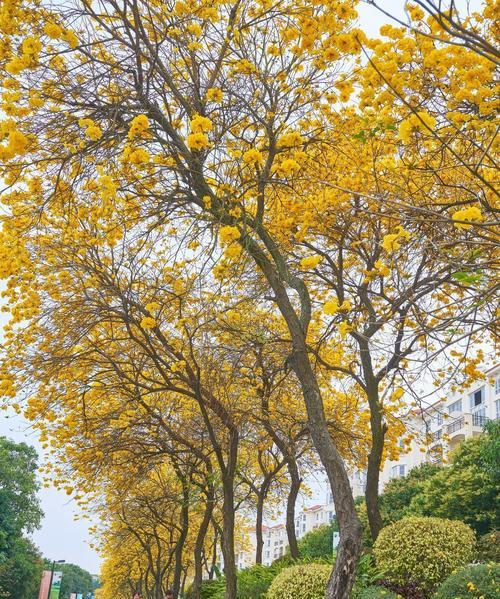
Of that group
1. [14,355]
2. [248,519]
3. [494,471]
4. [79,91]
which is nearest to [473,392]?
[248,519]

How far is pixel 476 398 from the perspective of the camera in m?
38.0

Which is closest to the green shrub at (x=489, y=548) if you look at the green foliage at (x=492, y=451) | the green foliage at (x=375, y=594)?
the green foliage at (x=375, y=594)

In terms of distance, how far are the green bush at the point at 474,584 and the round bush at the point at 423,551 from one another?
4.36 feet

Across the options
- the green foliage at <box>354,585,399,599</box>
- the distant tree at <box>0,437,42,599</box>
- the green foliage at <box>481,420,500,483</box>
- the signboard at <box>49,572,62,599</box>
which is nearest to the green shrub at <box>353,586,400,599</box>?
the green foliage at <box>354,585,399,599</box>

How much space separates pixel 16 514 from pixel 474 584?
32.0 m

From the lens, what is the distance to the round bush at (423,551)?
8.87 metres

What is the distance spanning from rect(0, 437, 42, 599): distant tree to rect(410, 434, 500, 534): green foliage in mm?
25385

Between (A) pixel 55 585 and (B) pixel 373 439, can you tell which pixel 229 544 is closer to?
(B) pixel 373 439

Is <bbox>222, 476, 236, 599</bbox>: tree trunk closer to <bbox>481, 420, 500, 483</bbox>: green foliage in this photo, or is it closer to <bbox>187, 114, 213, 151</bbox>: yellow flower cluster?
<bbox>481, 420, 500, 483</bbox>: green foliage

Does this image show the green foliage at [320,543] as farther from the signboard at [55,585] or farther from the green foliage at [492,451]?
the signboard at [55,585]

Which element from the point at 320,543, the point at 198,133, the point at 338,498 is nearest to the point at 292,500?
the point at 338,498

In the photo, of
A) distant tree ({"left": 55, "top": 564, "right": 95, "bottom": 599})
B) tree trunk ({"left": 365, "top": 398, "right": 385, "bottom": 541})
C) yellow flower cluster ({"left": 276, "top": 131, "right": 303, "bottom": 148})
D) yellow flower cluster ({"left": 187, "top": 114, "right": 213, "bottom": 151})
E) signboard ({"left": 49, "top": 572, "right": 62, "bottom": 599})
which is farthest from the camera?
distant tree ({"left": 55, "top": 564, "right": 95, "bottom": 599})

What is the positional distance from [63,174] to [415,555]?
6854 mm

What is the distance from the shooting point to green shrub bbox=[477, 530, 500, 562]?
9188 mm
